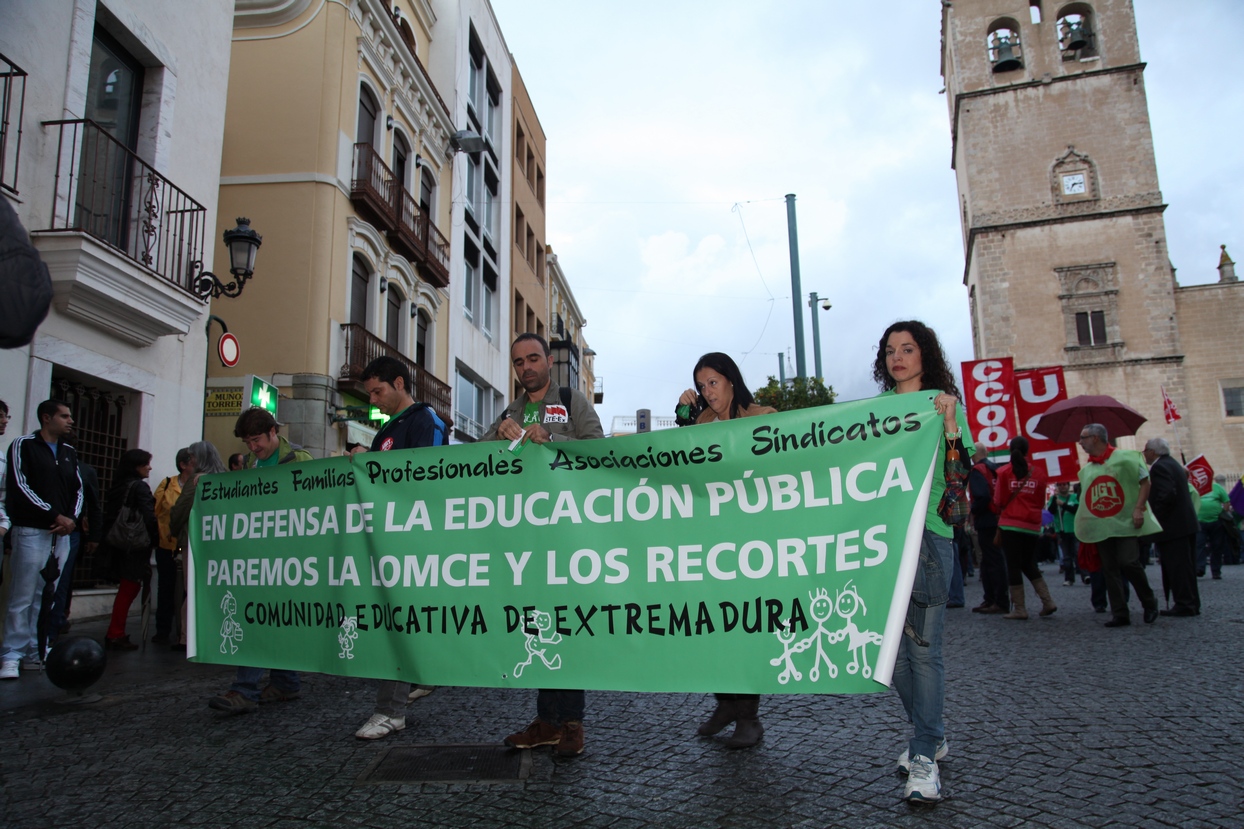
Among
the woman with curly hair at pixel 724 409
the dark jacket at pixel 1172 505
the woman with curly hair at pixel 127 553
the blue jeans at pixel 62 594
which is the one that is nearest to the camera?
the woman with curly hair at pixel 724 409

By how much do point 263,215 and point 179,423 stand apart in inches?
283

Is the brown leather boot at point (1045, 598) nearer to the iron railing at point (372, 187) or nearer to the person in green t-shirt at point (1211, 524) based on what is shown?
the person in green t-shirt at point (1211, 524)

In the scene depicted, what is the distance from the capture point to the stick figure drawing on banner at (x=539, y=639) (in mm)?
3430

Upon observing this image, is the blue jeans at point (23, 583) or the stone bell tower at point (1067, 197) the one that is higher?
the stone bell tower at point (1067, 197)

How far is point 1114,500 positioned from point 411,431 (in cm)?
644

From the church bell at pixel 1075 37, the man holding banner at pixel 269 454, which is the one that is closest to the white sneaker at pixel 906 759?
the man holding banner at pixel 269 454

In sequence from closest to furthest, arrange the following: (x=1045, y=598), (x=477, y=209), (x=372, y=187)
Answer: (x=1045, y=598) → (x=372, y=187) → (x=477, y=209)

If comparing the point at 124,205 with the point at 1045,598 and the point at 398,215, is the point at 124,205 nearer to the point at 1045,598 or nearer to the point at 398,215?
the point at 398,215

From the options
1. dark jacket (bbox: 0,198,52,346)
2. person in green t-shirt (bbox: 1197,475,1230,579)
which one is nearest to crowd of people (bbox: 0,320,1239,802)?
dark jacket (bbox: 0,198,52,346)

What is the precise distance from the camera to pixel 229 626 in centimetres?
450

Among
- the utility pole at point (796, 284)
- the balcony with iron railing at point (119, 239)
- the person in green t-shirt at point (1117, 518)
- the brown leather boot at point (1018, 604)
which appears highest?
the utility pole at point (796, 284)

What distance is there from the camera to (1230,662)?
546 cm

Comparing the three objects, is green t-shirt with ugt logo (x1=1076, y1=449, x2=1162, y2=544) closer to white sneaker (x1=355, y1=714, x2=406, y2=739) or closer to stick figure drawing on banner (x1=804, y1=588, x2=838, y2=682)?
stick figure drawing on banner (x1=804, y1=588, x2=838, y2=682)

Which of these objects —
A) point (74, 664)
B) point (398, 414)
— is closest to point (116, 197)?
point (74, 664)
